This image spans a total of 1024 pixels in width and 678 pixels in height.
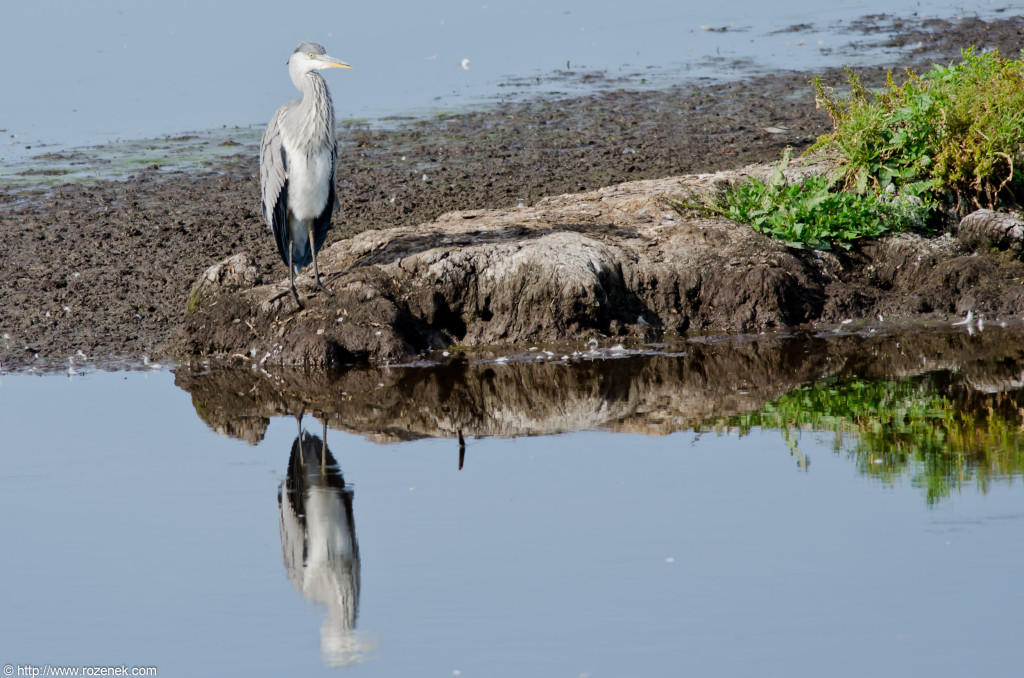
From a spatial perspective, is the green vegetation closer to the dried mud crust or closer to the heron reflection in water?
the dried mud crust

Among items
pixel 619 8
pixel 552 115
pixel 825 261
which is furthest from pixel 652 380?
pixel 619 8

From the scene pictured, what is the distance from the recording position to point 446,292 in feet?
27.7

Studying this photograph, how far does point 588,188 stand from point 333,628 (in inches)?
300

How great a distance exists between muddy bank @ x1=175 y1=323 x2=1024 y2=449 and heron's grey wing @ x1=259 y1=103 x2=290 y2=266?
3.19 feet

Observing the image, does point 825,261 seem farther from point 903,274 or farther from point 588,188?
point 588,188

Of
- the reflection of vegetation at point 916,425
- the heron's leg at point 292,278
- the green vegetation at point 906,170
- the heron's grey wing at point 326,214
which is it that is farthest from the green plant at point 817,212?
the heron's leg at point 292,278

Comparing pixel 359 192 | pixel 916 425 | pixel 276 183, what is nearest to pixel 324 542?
pixel 916 425

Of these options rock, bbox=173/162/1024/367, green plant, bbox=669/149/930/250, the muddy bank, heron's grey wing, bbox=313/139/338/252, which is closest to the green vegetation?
green plant, bbox=669/149/930/250

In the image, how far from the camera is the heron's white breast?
27.1 ft

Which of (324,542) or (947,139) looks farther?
(947,139)

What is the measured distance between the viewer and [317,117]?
27.0ft

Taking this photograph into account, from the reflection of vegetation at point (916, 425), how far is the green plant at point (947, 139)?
2423mm

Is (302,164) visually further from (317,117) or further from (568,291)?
(568,291)

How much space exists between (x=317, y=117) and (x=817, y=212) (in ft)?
11.7
